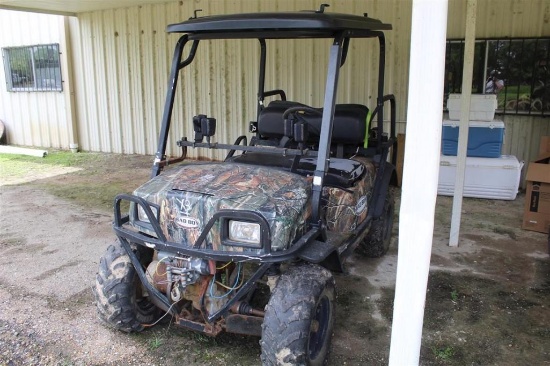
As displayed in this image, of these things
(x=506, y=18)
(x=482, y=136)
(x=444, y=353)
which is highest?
(x=506, y=18)

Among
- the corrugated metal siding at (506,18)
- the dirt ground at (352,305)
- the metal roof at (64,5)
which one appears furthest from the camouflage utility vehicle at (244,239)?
the metal roof at (64,5)

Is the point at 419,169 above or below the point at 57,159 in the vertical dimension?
above

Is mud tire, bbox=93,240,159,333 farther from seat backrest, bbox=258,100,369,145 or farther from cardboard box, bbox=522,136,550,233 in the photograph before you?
cardboard box, bbox=522,136,550,233

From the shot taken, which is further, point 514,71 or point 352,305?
point 514,71

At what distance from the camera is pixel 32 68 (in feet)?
36.6

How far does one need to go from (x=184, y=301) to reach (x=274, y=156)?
1270 millimetres

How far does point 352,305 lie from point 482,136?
12.9 feet

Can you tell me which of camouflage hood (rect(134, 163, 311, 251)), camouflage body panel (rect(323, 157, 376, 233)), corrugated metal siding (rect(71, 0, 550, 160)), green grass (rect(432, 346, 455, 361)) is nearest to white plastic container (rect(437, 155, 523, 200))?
corrugated metal siding (rect(71, 0, 550, 160))

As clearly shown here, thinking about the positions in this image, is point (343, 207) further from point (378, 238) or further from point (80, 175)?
point (80, 175)

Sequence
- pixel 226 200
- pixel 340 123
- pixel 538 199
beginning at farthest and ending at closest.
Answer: pixel 538 199, pixel 340 123, pixel 226 200

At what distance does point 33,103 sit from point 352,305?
34.3 feet

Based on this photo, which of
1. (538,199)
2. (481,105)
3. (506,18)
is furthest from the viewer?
(506,18)

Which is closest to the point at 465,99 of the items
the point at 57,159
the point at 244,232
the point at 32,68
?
the point at 244,232

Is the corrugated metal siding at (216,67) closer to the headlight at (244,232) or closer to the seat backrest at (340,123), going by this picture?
the seat backrest at (340,123)
